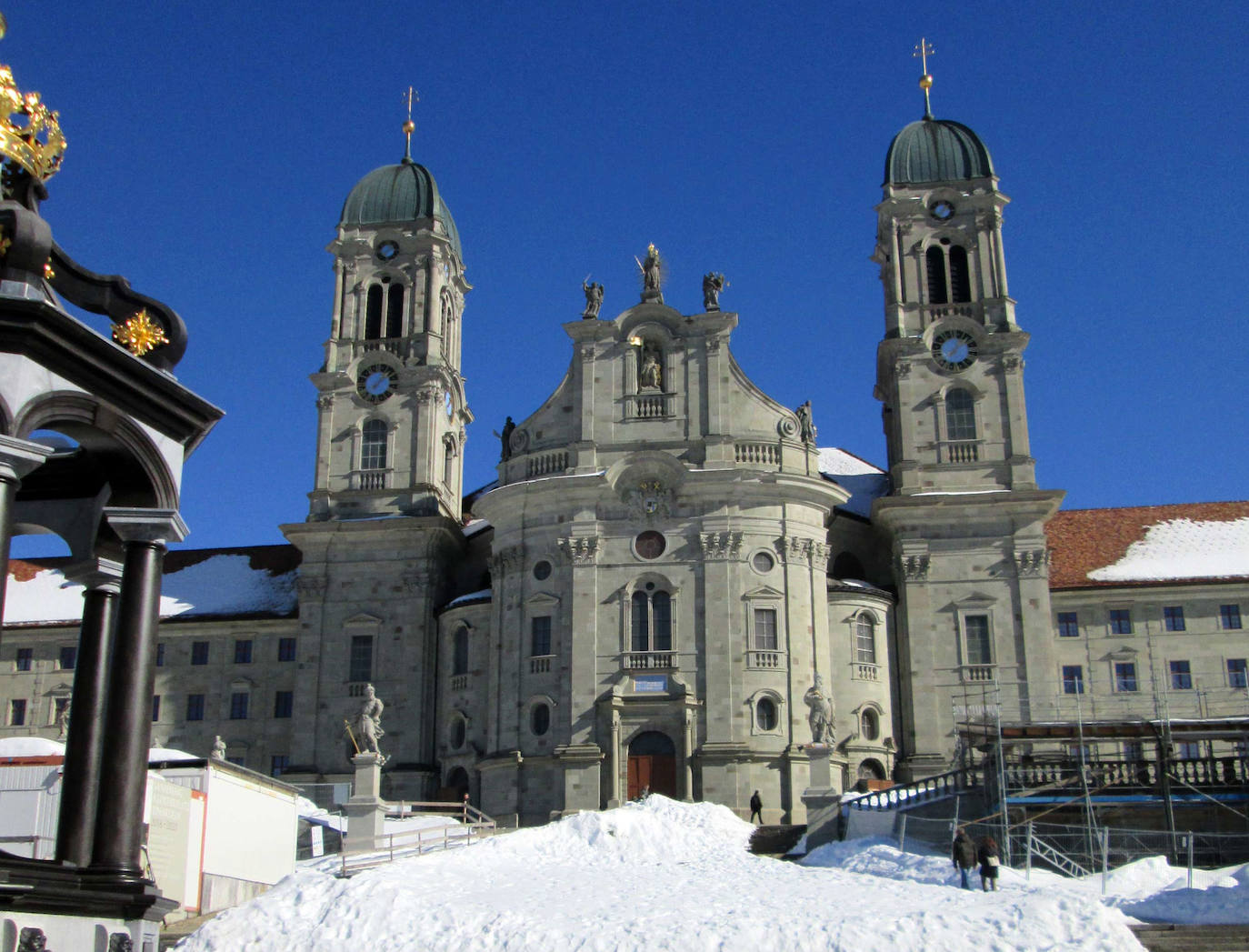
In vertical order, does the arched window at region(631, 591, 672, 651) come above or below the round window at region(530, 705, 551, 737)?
above

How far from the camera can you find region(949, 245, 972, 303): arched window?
5719 cm

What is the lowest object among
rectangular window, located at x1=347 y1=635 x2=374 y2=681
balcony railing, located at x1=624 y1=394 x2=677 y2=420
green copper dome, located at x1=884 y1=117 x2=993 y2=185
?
rectangular window, located at x1=347 y1=635 x2=374 y2=681

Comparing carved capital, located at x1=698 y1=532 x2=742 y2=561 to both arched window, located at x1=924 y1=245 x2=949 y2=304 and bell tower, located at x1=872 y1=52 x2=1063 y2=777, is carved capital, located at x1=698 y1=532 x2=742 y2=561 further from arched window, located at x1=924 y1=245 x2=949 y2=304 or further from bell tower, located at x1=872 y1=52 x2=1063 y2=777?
arched window, located at x1=924 y1=245 x2=949 y2=304

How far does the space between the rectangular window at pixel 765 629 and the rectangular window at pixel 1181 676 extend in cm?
1581

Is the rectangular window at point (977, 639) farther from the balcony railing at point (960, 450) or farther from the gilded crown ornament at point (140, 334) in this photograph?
the gilded crown ornament at point (140, 334)

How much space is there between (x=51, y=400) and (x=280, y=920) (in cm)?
1625

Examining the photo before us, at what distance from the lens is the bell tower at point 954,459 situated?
2025 inches

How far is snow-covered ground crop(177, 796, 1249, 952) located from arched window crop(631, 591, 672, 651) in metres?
15.6

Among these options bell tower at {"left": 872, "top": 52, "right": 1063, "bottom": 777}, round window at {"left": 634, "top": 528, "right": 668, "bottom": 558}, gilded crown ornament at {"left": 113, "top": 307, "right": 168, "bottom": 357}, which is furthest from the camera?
bell tower at {"left": 872, "top": 52, "right": 1063, "bottom": 777}

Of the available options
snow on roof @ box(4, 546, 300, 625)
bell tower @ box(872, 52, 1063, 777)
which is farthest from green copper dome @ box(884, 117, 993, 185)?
snow on roof @ box(4, 546, 300, 625)

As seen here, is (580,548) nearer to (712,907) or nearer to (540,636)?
(540,636)

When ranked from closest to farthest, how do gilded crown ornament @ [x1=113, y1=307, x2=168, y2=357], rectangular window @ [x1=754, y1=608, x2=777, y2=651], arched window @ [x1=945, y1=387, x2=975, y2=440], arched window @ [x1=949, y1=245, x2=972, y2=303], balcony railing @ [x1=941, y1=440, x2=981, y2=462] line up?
gilded crown ornament @ [x1=113, y1=307, x2=168, y2=357], rectangular window @ [x1=754, y1=608, x2=777, y2=651], balcony railing @ [x1=941, y1=440, x2=981, y2=462], arched window @ [x1=945, y1=387, x2=975, y2=440], arched window @ [x1=949, y1=245, x2=972, y2=303]

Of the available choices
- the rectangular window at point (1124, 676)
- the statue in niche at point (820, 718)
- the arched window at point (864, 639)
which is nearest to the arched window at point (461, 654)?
the arched window at point (864, 639)

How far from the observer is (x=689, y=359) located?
52688mm
